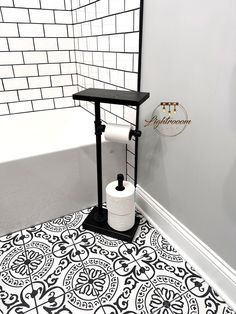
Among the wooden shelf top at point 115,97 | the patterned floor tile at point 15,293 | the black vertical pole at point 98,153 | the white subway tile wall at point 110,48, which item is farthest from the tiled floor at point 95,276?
the wooden shelf top at point 115,97

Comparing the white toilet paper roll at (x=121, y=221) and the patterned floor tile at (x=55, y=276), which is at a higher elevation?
the white toilet paper roll at (x=121, y=221)

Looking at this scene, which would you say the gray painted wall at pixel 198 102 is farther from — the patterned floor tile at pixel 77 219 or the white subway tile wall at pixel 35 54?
the white subway tile wall at pixel 35 54

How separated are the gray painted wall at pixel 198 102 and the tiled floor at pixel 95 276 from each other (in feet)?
0.67

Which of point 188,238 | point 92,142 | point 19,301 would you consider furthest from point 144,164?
point 19,301

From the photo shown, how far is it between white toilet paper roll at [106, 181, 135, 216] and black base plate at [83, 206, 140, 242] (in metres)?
0.12

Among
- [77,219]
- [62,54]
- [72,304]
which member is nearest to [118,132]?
[77,219]

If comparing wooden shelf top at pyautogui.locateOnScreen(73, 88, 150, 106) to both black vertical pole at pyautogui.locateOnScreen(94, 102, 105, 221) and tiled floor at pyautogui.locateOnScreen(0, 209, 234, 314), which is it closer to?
black vertical pole at pyautogui.locateOnScreen(94, 102, 105, 221)

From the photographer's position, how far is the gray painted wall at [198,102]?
726 mm

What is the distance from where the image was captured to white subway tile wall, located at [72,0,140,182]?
3.57ft

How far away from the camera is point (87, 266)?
104 centimetres

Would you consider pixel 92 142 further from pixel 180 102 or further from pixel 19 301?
pixel 19 301

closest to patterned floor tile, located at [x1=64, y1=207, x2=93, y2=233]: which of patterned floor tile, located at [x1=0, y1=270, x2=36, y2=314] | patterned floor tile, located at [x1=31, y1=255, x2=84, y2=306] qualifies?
patterned floor tile, located at [x1=31, y1=255, x2=84, y2=306]

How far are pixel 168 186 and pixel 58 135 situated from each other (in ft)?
3.50

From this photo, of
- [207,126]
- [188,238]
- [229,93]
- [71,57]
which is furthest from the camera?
[71,57]
